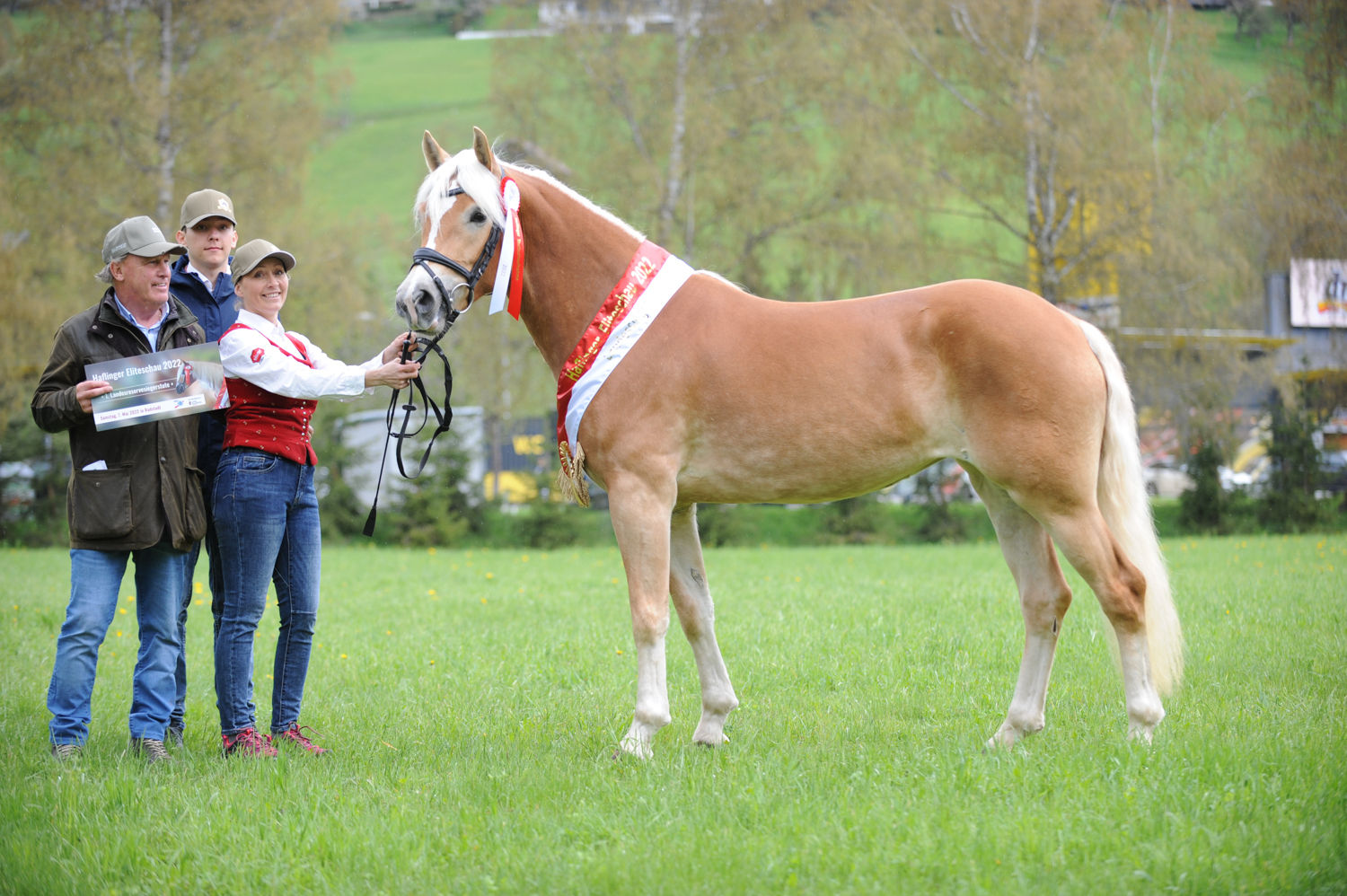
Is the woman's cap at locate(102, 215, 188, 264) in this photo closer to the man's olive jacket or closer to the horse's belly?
the man's olive jacket

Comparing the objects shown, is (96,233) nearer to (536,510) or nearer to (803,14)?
(536,510)

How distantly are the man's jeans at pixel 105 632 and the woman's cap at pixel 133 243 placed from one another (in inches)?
51.3

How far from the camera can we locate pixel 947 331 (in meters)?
4.38

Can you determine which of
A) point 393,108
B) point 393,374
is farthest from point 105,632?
point 393,108

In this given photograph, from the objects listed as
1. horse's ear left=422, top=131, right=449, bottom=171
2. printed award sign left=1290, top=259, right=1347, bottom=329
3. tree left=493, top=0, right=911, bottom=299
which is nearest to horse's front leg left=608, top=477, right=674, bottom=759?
horse's ear left=422, top=131, right=449, bottom=171

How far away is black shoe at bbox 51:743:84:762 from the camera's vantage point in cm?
459

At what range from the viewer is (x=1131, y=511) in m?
4.56

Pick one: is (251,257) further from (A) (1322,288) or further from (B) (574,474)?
(A) (1322,288)

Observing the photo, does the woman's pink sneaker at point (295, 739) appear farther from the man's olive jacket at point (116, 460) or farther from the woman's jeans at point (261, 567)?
the man's olive jacket at point (116, 460)

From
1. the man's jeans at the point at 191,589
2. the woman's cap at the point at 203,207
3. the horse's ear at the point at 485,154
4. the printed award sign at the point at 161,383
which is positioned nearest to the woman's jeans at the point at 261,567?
the man's jeans at the point at 191,589

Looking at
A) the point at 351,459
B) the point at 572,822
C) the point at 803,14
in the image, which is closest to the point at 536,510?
the point at 351,459

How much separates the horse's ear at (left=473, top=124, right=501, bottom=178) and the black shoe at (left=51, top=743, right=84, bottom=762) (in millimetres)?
3249

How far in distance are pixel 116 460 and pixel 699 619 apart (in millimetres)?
2736

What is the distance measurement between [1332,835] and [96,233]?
72.7ft
